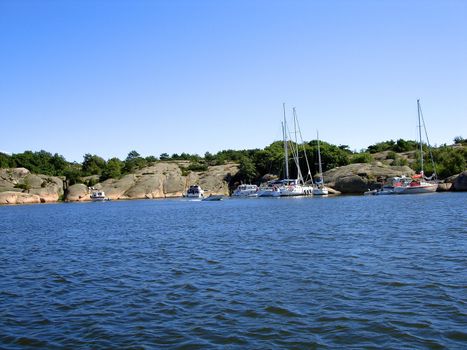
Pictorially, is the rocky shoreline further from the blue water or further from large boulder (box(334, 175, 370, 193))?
the blue water

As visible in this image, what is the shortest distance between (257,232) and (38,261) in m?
15.0

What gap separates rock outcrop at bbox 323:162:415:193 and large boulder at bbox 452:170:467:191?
11.1 metres

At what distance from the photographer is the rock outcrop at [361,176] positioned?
94.2 metres

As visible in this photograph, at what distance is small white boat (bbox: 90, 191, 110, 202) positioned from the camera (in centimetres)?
11706

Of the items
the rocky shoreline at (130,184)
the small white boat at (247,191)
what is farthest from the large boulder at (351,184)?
the small white boat at (247,191)

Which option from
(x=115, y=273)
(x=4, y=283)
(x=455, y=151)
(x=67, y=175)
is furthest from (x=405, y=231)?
(x=67, y=175)

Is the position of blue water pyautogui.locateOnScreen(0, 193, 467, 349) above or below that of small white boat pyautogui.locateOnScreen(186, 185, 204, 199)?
below

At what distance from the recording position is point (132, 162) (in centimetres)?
14325

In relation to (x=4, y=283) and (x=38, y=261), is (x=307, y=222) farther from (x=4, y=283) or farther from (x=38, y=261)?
(x=4, y=283)

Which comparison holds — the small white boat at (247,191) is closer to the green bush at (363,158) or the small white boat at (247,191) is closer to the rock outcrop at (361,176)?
the rock outcrop at (361,176)

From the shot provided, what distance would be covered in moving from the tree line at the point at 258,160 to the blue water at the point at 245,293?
72862 millimetres

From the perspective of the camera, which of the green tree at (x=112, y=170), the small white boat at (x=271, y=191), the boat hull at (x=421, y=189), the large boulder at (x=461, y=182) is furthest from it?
the green tree at (x=112, y=170)

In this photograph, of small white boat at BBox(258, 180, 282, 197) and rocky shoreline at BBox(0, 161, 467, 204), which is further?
rocky shoreline at BBox(0, 161, 467, 204)

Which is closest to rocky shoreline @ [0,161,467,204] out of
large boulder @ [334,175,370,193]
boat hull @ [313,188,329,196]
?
large boulder @ [334,175,370,193]
